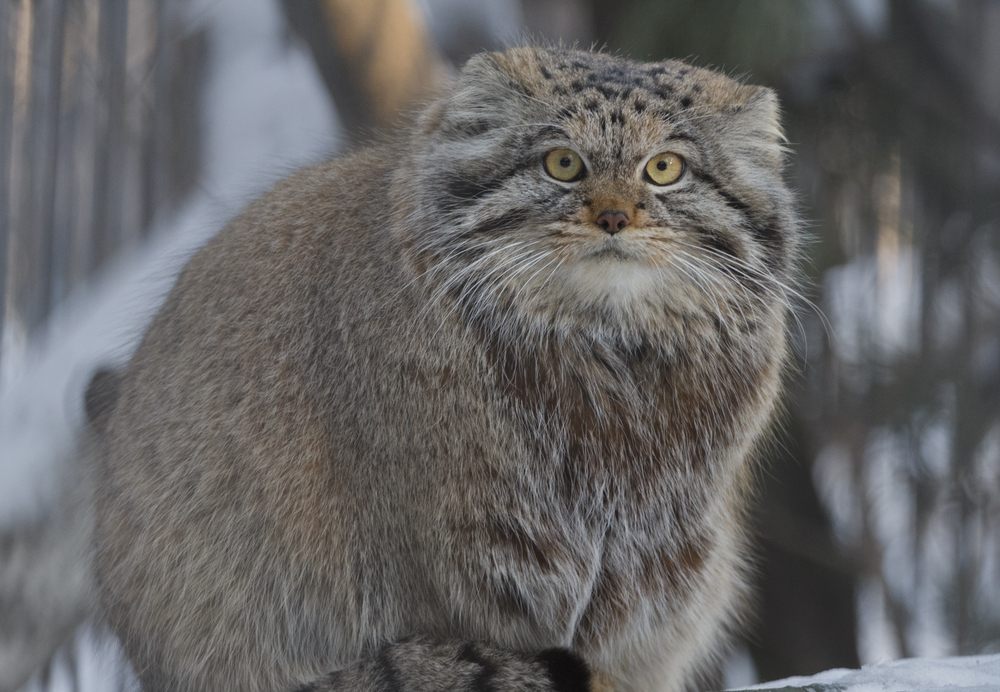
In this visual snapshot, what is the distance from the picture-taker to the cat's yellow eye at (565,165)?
3180 millimetres

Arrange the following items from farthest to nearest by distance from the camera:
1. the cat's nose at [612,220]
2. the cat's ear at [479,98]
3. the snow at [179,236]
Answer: the snow at [179,236] → the cat's ear at [479,98] → the cat's nose at [612,220]

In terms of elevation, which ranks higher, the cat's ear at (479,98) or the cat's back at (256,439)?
the cat's ear at (479,98)

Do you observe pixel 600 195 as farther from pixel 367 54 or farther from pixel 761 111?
pixel 367 54

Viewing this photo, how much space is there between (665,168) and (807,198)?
4.21 meters

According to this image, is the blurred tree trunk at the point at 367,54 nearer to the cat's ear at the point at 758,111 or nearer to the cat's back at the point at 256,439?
the cat's back at the point at 256,439

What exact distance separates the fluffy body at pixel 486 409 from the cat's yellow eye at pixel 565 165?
0.02 metres

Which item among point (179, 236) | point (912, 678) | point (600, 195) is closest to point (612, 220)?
point (600, 195)

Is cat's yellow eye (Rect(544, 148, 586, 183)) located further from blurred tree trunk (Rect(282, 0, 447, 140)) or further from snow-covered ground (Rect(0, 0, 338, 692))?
blurred tree trunk (Rect(282, 0, 447, 140))

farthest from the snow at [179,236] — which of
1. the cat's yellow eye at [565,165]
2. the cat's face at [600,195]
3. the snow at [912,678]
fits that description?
the snow at [912,678]

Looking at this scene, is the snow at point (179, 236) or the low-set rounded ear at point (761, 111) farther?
the snow at point (179, 236)

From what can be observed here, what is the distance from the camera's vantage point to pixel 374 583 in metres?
3.37

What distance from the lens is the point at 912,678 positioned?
12.0 ft

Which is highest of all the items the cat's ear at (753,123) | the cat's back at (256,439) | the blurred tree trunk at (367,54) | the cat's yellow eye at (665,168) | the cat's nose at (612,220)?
the blurred tree trunk at (367,54)

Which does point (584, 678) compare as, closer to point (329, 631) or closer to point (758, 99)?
point (329, 631)
